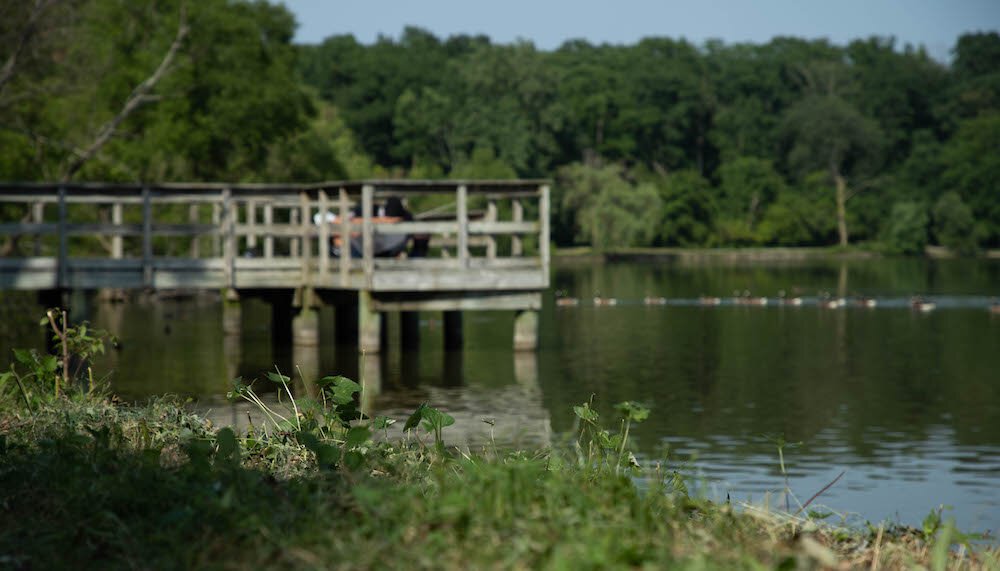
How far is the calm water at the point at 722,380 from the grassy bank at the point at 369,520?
2.46ft

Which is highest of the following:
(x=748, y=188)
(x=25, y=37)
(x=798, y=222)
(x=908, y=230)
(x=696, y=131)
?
(x=696, y=131)

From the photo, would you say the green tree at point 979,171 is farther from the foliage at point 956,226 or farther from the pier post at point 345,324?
the pier post at point 345,324

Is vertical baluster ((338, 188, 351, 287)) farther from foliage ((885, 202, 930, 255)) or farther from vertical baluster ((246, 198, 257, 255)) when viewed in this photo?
foliage ((885, 202, 930, 255))

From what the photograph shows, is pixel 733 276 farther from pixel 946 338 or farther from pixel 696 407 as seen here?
pixel 696 407

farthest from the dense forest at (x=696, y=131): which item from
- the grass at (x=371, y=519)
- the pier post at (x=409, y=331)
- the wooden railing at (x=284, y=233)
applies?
the grass at (x=371, y=519)

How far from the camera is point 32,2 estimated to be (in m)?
27.3

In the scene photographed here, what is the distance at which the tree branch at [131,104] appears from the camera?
34281 mm

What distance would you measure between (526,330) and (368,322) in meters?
2.49

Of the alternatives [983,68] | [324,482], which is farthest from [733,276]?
[983,68]

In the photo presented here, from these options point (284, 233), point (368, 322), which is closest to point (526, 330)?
point (368, 322)

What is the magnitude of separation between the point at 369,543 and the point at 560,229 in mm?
90521

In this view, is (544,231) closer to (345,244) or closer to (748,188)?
(345,244)

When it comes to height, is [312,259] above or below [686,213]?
below

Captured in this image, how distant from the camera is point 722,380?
18594 millimetres
